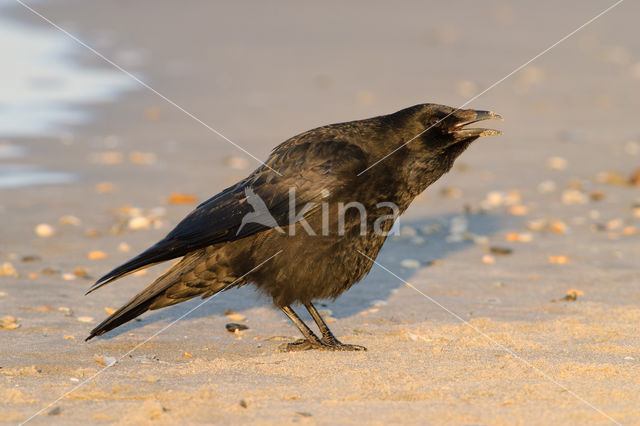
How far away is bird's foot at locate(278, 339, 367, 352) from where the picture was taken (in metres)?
5.08

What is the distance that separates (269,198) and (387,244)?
7.98 feet

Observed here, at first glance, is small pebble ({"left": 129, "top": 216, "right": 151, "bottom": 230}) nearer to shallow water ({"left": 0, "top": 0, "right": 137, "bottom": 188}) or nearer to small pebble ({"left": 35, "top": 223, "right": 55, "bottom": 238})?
small pebble ({"left": 35, "top": 223, "right": 55, "bottom": 238})

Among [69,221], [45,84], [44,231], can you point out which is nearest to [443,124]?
[44,231]

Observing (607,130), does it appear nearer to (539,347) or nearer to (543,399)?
(539,347)

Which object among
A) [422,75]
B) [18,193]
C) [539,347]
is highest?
[422,75]

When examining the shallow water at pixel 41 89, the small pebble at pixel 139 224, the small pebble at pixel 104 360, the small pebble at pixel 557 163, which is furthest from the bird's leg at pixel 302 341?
the small pebble at pixel 557 163

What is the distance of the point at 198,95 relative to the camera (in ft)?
42.4

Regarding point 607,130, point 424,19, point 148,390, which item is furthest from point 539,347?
point 424,19

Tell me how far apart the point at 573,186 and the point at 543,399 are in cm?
553

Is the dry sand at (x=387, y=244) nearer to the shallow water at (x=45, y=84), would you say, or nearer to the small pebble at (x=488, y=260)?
the small pebble at (x=488, y=260)

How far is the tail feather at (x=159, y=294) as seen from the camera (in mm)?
5004

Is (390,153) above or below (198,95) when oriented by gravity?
below

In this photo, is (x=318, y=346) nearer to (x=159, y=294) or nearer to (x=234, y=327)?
(x=234, y=327)

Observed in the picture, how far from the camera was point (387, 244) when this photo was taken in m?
7.49
